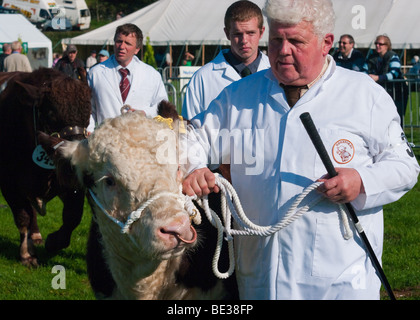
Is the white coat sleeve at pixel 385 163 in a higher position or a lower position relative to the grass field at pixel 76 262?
higher

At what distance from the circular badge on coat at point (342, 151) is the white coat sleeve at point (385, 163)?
0.27ft

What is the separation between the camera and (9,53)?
63.0 ft

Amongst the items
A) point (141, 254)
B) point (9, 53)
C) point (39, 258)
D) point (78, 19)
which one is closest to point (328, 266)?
point (141, 254)

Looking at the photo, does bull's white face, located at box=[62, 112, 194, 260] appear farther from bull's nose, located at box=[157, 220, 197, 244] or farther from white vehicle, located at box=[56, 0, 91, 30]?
white vehicle, located at box=[56, 0, 91, 30]

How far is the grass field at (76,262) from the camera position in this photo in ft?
19.3

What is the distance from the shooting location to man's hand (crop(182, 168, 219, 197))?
3.22 metres

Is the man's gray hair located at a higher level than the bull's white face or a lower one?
higher

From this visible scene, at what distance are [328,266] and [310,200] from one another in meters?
0.31

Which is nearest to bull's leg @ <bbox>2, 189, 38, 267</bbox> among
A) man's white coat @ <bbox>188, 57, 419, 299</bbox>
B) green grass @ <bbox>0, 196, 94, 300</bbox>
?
green grass @ <bbox>0, 196, 94, 300</bbox>

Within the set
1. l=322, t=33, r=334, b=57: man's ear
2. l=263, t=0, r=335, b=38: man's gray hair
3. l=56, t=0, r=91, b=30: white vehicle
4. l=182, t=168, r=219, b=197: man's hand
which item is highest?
l=263, t=0, r=335, b=38: man's gray hair

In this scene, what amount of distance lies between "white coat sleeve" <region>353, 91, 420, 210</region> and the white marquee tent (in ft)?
78.0

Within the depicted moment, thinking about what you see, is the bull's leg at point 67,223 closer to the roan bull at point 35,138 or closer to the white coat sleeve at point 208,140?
the roan bull at point 35,138

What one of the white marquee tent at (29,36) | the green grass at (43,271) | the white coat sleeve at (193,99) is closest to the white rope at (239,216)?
the white coat sleeve at (193,99)
